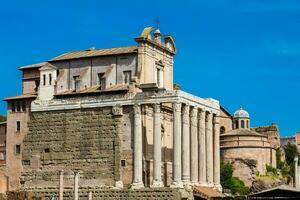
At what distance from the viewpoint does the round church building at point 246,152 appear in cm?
9825

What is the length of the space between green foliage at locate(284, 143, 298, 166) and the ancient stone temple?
37.0m

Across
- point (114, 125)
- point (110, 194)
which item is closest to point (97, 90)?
point (114, 125)

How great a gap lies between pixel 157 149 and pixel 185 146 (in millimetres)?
2397

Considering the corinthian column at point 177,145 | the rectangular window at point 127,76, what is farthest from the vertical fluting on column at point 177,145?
the rectangular window at point 127,76

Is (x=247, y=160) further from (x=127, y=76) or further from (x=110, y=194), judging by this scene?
(x=110, y=194)

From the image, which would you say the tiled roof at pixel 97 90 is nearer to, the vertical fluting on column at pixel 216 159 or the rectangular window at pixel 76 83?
the rectangular window at pixel 76 83

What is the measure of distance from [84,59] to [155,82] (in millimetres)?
6989

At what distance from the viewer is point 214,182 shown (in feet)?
254

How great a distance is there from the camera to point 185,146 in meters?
71.2

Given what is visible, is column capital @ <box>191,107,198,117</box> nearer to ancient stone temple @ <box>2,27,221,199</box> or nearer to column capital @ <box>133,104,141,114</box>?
ancient stone temple @ <box>2,27,221,199</box>

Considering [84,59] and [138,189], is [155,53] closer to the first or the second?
[84,59]

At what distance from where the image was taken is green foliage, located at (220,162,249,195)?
93.2 metres

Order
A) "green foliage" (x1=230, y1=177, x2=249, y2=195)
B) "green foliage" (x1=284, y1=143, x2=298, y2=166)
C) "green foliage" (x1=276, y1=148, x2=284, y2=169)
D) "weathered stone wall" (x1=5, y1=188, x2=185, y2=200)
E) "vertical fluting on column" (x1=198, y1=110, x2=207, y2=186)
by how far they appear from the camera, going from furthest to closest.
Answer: "green foliage" (x1=284, y1=143, x2=298, y2=166)
"green foliage" (x1=276, y1=148, x2=284, y2=169)
"green foliage" (x1=230, y1=177, x2=249, y2=195)
"vertical fluting on column" (x1=198, y1=110, x2=207, y2=186)
"weathered stone wall" (x1=5, y1=188, x2=185, y2=200)

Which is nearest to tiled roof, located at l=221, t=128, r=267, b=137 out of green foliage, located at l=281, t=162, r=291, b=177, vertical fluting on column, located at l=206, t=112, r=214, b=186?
green foliage, located at l=281, t=162, r=291, b=177
